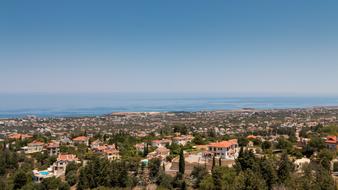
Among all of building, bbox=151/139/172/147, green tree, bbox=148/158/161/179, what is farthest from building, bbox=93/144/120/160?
green tree, bbox=148/158/161/179

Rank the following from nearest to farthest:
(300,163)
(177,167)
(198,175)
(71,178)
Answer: (198,175) < (71,178) < (300,163) < (177,167)

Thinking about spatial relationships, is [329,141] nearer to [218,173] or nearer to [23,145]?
[218,173]

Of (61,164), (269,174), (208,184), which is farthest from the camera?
(61,164)

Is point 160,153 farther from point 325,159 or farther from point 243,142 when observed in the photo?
point 325,159

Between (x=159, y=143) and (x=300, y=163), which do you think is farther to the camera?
(x=159, y=143)

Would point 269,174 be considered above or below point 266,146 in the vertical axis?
above

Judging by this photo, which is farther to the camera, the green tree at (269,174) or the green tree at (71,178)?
the green tree at (71,178)

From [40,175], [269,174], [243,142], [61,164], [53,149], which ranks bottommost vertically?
[40,175]

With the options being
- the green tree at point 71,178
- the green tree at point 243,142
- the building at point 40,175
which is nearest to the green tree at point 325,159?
the green tree at point 243,142

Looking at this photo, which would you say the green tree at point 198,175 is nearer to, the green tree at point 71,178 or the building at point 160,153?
the building at point 160,153

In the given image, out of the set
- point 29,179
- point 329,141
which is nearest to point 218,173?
point 29,179

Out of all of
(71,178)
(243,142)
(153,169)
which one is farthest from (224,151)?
(71,178)
